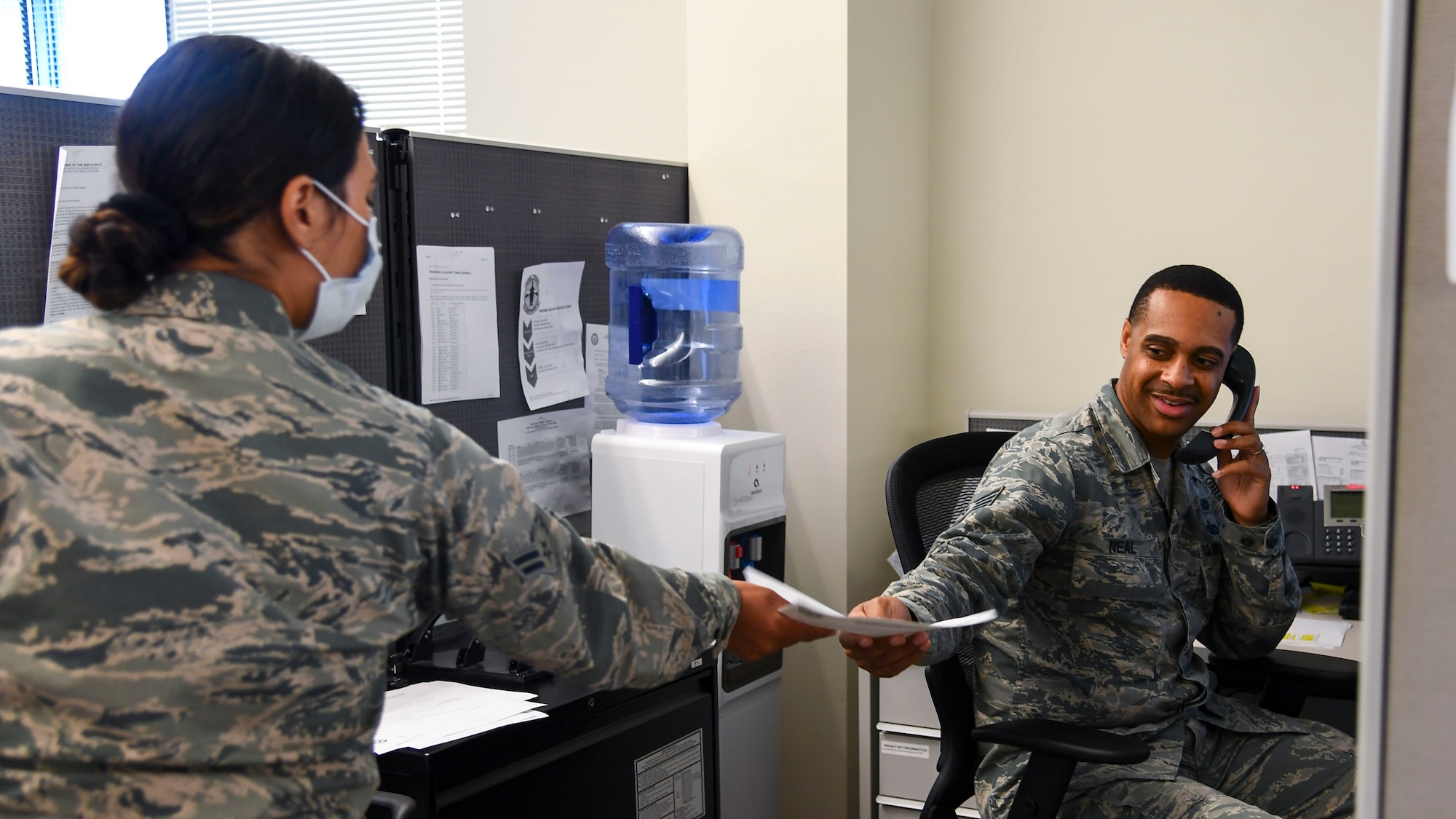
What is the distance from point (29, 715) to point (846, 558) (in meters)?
1.99

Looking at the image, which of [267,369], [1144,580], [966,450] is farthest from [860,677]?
[267,369]

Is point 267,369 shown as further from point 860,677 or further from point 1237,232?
point 1237,232

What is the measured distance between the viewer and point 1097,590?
1.73 metres

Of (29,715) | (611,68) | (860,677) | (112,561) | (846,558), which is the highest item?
(611,68)

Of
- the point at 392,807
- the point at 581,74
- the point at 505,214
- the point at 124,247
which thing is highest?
the point at 581,74

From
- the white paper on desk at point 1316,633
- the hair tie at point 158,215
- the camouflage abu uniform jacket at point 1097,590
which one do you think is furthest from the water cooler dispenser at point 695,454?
the hair tie at point 158,215

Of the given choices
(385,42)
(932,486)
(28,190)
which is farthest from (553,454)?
(385,42)

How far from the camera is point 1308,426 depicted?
2.60 meters

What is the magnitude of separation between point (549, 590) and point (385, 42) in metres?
3.53

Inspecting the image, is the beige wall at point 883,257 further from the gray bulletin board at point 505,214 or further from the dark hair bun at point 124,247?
the dark hair bun at point 124,247

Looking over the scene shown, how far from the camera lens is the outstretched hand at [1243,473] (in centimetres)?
182

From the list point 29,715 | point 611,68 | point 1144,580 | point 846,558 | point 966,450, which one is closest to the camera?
point 29,715

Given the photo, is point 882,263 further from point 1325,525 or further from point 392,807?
point 392,807

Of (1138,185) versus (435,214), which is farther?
(1138,185)
